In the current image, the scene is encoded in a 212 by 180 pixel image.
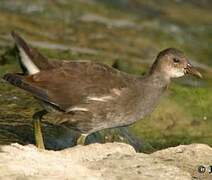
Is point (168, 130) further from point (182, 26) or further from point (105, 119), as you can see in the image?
point (182, 26)

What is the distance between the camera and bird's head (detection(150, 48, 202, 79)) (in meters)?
11.6

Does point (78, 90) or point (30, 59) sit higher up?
point (30, 59)

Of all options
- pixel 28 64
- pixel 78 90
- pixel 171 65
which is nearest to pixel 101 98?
pixel 78 90

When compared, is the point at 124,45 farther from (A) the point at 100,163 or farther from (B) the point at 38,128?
(A) the point at 100,163

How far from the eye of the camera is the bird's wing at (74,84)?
10.7 m

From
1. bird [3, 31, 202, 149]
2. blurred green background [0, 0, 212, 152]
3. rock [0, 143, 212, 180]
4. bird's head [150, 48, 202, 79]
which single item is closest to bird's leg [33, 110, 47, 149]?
bird [3, 31, 202, 149]

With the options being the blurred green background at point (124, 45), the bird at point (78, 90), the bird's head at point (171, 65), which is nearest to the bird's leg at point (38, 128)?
the bird at point (78, 90)

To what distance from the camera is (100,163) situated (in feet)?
32.6

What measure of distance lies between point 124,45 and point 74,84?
16.7 metres

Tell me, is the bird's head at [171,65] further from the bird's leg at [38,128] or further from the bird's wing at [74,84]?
the bird's leg at [38,128]

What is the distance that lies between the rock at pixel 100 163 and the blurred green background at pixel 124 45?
3.30 feet

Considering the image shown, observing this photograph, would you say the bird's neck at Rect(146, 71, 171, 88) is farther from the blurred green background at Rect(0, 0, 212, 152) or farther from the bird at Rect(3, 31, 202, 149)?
the blurred green background at Rect(0, 0, 212, 152)

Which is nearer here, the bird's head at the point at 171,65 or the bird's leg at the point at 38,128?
the bird's leg at the point at 38,128

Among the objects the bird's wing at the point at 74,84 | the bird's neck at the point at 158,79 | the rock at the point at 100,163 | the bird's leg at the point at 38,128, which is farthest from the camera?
the bird's neck at the point at 158,79
